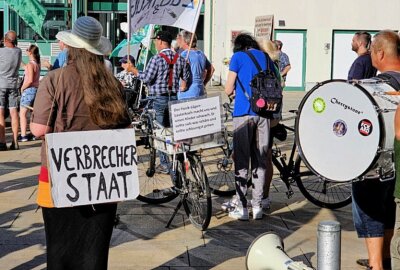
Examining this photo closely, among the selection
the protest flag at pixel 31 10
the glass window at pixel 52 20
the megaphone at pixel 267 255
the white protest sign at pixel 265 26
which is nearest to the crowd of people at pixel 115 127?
the megaphone at pixel 267 255

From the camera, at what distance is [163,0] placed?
27.0 feet

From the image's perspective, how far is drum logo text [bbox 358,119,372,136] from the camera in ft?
14.9

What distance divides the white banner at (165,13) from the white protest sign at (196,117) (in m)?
1.61

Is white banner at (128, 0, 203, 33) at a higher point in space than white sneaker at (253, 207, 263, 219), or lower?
higher

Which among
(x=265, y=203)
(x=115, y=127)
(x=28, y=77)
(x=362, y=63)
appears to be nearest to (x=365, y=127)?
(x=115, y=127)

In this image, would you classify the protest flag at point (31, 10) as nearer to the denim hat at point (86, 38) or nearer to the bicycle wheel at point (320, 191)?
the bicycle wheel at point (320, 191)

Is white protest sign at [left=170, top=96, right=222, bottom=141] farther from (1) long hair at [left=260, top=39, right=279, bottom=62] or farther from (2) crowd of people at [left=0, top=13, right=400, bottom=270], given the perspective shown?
(1) long hair at [left=260, top=39, right=279, bottom=62]

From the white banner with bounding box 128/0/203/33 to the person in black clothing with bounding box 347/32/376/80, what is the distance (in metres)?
1.91

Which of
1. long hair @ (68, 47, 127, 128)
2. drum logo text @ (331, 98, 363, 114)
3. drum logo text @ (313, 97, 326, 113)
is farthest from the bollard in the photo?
long hair @ (68, 47, 127, 128)

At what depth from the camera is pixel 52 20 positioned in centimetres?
2494

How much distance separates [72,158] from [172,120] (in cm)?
250

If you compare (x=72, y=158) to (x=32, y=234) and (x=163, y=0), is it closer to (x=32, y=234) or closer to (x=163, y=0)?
(x=32, y=234)

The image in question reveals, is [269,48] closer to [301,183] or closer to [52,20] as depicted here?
[301,183]

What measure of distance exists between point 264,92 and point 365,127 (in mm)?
2422
